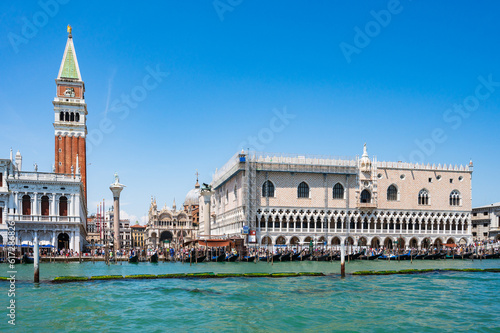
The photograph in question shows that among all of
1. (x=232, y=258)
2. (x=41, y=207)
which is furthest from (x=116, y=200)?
(x=232, y=258)

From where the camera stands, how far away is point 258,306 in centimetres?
1666

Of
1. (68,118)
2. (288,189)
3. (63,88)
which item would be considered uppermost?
(63,88)

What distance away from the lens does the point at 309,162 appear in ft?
162

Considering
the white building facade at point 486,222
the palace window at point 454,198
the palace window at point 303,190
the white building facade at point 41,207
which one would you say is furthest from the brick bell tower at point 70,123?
the white building facade at point 486,222

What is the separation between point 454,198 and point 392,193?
7.16 m

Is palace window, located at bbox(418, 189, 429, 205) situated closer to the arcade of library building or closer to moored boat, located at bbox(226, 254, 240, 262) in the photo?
the arcade of library building

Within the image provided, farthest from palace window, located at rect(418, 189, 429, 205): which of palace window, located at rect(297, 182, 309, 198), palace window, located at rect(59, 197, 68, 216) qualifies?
palace window, located at rect(59, 197, 68, 216)

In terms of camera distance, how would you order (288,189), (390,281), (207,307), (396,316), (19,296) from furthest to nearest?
(288,189) → (390,281) → (19,296) → (207,307) → (396,316)

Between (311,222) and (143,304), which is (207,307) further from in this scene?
(311,222)

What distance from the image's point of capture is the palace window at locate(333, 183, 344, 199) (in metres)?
50.2

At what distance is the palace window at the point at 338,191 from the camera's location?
50.2m

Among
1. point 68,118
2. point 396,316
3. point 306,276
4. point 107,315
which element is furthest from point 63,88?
point 396,316

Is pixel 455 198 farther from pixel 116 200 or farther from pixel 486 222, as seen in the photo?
pixel 116 200

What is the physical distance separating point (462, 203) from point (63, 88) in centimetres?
4536
